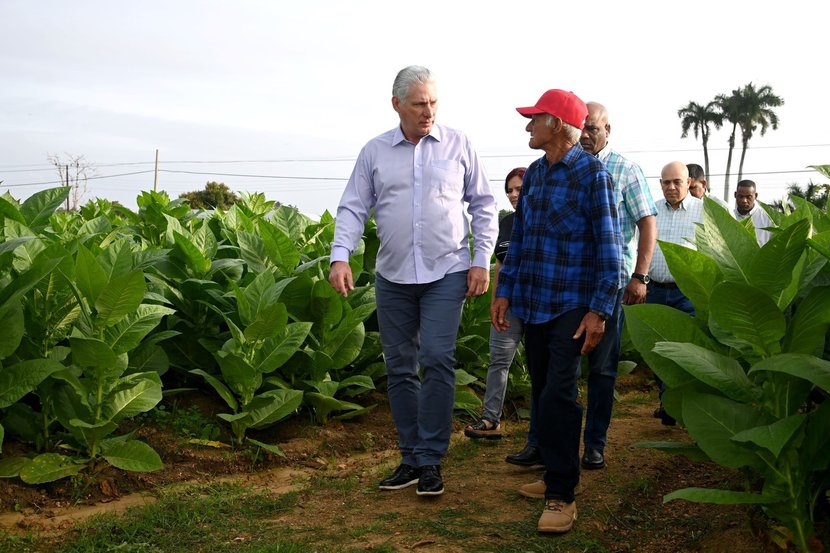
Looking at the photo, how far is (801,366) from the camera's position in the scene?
9.43ft

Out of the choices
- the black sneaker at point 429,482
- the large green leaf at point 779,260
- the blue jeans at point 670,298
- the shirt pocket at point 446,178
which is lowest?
the black sneaker at point 429,482

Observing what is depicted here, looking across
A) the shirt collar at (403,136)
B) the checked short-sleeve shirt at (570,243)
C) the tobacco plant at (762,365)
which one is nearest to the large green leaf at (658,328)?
the tobacco plant at (762,365)

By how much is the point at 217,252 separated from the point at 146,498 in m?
2.33

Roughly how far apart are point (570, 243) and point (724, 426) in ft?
3.67

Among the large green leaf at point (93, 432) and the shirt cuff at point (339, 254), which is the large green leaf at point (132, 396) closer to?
the large green leaf at point (93, 432)

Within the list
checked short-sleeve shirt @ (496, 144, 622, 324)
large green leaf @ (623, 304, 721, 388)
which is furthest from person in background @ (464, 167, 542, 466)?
large green leaf @ (623, 304, 721, 388)

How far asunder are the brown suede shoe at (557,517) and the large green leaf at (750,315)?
46.7 inches

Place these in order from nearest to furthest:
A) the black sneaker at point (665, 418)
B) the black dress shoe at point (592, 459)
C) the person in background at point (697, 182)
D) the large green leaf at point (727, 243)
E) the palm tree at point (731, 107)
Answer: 1. the large green leaf at point (727, 243)
2. the black dress shoe at point (592, 459)
3. the black sneaker at point (665, 418)
4. the person in background at point (697, 182)
5. the palm tree at point (731, 107)

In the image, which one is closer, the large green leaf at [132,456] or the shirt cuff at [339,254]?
the large green leaf at [132,456]

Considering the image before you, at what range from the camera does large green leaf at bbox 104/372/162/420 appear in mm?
4430

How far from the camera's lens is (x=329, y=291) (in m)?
5.42

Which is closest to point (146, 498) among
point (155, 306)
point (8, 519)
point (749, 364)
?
point (8, 519)

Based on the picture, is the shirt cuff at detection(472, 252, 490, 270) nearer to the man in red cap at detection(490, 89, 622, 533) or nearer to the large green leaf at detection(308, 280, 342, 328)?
the man in red cap at detection(490, 89, 622, 533)

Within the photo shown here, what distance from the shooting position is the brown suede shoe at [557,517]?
3838 mm
